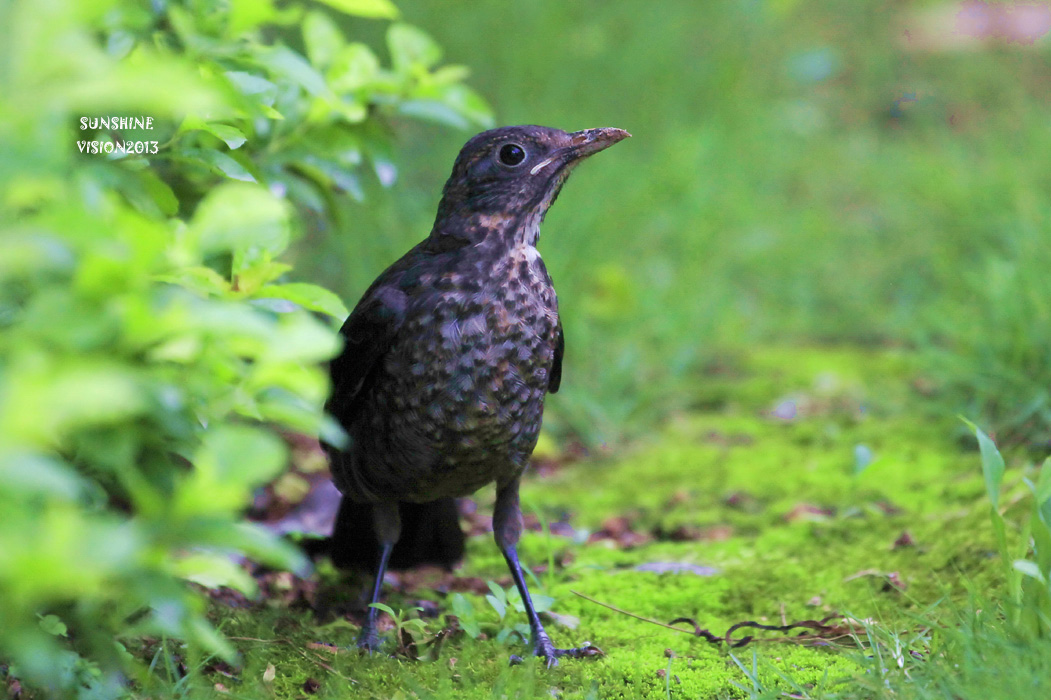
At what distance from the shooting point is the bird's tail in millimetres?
3270

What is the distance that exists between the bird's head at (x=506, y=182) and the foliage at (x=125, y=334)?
621 mm

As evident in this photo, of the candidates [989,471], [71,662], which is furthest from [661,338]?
[71,662]

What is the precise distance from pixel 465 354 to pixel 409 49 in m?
1.09

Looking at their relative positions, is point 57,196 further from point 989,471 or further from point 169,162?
point 989,471

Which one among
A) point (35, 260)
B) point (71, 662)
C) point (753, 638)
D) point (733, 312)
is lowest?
point (733, 312)

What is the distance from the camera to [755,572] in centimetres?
336

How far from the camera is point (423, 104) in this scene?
3131mm

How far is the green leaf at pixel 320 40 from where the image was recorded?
115 inches

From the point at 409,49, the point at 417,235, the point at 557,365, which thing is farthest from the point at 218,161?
the point at 417,235

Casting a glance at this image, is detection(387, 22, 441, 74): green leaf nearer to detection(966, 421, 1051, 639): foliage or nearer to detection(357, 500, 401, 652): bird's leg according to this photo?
detection(357, 500, 401, 652): bird's leg

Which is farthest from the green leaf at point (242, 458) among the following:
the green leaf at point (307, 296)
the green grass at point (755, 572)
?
the green grass at point (755, 572)

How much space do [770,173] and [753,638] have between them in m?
6.28

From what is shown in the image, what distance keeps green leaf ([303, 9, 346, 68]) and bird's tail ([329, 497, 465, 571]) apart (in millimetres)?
1364

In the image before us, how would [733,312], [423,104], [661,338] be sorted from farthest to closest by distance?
[733,312], [661,338], [423,104]
